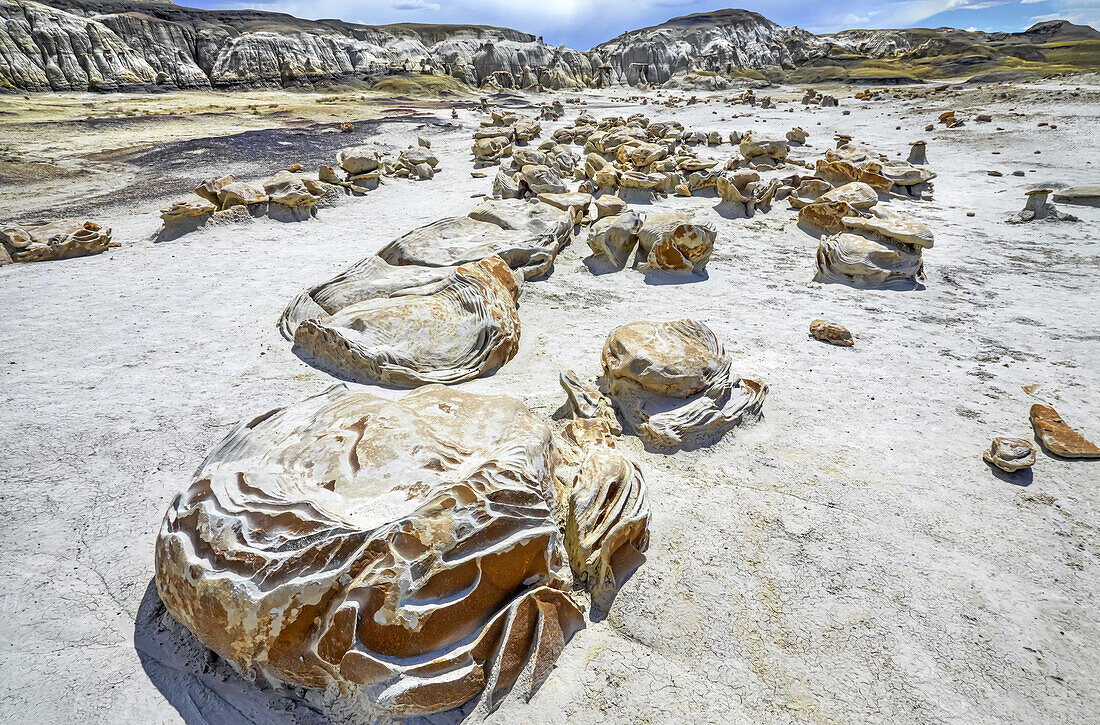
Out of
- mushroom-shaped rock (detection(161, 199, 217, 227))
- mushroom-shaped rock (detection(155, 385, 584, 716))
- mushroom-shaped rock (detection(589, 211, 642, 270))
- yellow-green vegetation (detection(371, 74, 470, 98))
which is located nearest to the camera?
mushroom-shaped rock (detection(155, 385, 584, 716))

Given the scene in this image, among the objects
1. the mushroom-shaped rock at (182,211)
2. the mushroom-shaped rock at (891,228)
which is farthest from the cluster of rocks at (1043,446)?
the mushroom-shaped rock at (182,211)

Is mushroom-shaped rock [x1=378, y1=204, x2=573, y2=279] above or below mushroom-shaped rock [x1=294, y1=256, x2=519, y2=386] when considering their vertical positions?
above

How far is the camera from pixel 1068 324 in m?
4.29

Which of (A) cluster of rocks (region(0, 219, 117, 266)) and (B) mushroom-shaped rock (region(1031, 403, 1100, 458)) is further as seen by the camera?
(A) cluster of rocks (region(0, 219, 117, 266))

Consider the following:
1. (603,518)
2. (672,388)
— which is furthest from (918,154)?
(603,518)

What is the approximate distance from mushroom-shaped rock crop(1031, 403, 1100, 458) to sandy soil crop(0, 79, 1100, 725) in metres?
0.07

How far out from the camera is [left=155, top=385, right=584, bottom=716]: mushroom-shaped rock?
163 cm

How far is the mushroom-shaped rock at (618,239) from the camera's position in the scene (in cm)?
579

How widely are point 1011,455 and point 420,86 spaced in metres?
33.5

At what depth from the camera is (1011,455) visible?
2766mm

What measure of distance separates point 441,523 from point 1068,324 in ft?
17.5

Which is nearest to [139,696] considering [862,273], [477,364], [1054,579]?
[477,364]

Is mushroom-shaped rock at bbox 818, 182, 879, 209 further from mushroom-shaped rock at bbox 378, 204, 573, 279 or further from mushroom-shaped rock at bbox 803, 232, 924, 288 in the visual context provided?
mushroom-shaped rock at bbox 378, 204, 573, 279

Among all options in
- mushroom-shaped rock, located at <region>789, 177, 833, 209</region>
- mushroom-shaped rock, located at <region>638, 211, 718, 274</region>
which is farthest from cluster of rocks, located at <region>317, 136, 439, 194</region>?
mushroom-shaped rock, located at <region>789, 177, 833, 209</region>
